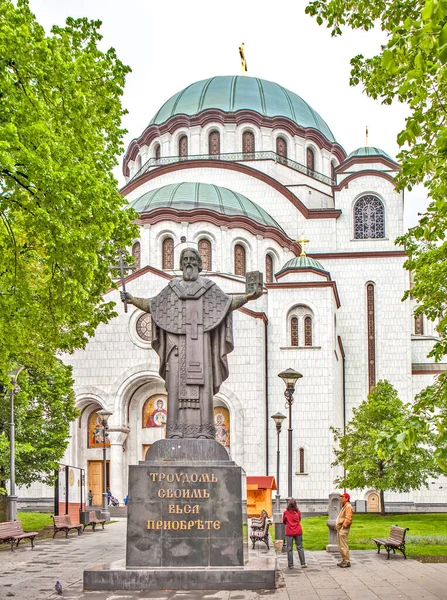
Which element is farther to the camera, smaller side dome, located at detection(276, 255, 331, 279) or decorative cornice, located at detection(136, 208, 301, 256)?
decorative cornice, located at detection(136, 208, 301, 256)

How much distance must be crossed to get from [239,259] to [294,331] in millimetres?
5536

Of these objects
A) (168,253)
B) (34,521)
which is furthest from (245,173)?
(34,521)

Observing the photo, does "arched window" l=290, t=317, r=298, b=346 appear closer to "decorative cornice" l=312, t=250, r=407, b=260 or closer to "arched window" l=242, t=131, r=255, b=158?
"decorative cornice" l=312, t=250, r=407, b=260

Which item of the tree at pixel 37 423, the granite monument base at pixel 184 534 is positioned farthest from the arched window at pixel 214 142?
the granite monument base at pixel 184 534

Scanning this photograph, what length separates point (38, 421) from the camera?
2569 cm

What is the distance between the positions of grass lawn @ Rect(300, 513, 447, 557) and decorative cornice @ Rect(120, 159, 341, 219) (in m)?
16.8

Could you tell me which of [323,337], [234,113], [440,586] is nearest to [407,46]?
[440,586]

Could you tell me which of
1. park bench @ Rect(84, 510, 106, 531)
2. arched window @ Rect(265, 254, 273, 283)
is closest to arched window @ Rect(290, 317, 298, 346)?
arched window @ Rect(265, 254, 273, 283)

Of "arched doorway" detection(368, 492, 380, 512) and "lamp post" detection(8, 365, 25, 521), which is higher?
"lamp post" detection(8, 365, 25, 521)

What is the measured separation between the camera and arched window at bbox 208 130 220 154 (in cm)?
4804

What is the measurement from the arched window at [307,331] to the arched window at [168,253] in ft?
24.1

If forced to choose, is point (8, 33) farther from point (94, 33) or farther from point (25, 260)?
point (25, 260)

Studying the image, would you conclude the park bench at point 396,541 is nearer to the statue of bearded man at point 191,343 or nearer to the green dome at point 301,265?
the statue of bearded man at point 191,343

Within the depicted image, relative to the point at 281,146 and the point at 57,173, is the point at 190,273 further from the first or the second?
the point at 281,146
